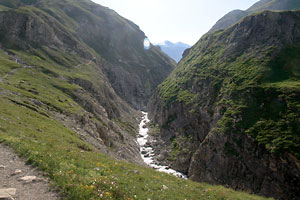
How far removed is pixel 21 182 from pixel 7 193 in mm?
1383

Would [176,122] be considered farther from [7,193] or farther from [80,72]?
[7,193]

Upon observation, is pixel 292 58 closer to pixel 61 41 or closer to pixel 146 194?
pixel 146 194

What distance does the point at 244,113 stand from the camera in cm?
4572

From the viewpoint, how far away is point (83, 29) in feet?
511

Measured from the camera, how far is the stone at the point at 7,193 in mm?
7228

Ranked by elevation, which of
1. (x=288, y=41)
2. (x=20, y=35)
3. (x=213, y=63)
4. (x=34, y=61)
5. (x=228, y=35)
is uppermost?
(x=228, y=35)

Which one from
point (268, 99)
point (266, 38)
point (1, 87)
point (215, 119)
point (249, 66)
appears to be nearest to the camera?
point (1, 87)

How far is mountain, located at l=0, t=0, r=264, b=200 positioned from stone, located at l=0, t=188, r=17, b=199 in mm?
743

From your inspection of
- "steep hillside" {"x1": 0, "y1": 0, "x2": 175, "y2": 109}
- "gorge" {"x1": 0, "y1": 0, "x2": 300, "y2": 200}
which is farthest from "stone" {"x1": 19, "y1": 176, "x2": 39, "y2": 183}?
"steep hillside" {"x1": 0, "y1": 0, "x2": 175, "y2": 109}

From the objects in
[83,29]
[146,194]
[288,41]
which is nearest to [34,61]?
[146,194]

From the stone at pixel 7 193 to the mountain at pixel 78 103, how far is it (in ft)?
2.44

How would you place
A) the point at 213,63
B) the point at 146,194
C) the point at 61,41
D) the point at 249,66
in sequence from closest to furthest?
the point at 146,194
the point at 249,66
the point at 213,63
the point at 61,41

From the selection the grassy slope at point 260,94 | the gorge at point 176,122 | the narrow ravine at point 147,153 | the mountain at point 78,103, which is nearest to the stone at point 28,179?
the mountain at point 78,103

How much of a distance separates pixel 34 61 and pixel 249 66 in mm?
75940
